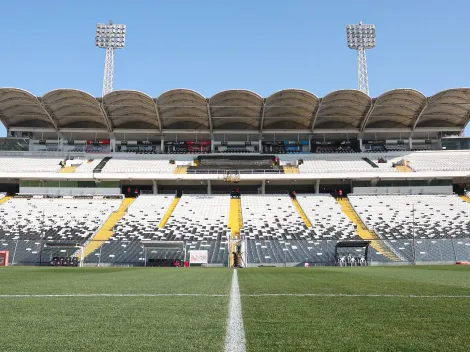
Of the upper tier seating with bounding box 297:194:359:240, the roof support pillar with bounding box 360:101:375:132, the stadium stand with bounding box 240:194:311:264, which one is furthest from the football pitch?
the roof support pillar with bounding box 360:101:375:132

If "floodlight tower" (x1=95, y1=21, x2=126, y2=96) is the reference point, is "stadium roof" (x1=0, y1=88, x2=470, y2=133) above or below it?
below

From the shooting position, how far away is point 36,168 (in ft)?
163

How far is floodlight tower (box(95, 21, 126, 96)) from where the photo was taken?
5581 cm

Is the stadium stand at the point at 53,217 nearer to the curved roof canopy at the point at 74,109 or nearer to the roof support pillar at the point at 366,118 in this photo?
the curved roof canopy at the point at 74,109

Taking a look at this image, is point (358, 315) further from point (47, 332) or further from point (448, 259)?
point (448, 259)

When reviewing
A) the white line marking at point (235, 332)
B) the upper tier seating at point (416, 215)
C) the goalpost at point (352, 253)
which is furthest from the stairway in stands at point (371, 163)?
the white line marking at point (235, 332)

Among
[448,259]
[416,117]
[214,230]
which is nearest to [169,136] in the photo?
[214,230]

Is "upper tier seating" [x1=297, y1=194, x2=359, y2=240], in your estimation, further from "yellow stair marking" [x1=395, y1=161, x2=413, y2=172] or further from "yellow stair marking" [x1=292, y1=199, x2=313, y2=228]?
"yellow stair marking" [x1=395, y1=161, x2=413, y2=172]

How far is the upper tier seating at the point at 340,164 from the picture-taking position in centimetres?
4938

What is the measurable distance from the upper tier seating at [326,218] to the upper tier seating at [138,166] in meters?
16.2

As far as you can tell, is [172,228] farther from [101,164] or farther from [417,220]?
[417,220]

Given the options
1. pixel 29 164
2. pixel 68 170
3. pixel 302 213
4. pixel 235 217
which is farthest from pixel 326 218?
pixel 29 164

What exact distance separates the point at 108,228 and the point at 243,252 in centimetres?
1659

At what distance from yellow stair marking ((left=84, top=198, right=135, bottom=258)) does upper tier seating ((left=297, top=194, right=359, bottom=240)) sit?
56.7 feet
